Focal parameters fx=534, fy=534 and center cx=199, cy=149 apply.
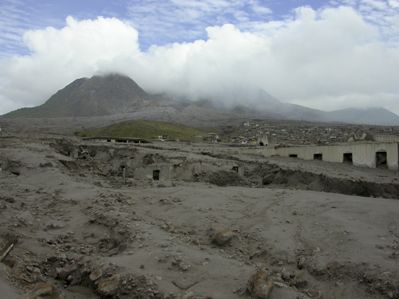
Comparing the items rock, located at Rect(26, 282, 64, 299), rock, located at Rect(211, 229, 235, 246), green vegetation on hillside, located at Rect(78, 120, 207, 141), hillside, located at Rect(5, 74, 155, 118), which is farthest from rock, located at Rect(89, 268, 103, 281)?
hillside, located at Rect(5, 74, 155, 118)

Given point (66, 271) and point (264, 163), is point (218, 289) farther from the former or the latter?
point (264, 163)

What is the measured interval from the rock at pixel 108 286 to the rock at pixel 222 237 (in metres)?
3.35

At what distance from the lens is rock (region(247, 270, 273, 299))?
11195 mm

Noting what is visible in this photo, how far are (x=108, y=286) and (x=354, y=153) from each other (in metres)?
22.4

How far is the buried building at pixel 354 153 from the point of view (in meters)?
29.7

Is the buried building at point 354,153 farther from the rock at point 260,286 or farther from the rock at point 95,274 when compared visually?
the rock at point 95,274

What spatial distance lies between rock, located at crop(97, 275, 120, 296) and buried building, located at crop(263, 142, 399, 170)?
2163 cm

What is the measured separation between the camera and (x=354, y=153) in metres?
31.2

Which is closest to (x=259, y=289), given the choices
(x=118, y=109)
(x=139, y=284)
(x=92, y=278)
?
(x=139, y=284)

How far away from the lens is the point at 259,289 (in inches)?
443

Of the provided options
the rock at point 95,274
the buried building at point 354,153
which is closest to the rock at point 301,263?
the rock at point 95,274

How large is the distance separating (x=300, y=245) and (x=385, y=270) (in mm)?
2521

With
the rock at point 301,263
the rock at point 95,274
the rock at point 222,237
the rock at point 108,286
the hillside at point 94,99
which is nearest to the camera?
the rock at point 108,286

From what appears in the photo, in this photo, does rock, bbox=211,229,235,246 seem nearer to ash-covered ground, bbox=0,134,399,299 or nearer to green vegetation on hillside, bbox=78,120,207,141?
ash-covered ground, bbox=0,134,399,299
